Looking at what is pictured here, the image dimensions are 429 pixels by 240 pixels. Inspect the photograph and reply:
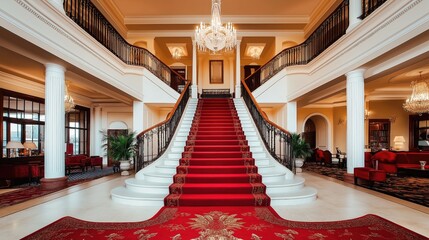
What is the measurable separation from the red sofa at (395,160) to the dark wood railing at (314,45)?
424 cm

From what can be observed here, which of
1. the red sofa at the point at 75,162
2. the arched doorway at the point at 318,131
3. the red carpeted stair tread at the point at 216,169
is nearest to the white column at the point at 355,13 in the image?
the red carpeted stair tread at the point at 216,169

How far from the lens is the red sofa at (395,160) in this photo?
8227mm

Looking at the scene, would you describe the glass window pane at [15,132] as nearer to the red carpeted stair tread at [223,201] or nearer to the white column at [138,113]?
the white column at [138,113]

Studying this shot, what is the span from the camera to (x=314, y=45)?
28.6 feet

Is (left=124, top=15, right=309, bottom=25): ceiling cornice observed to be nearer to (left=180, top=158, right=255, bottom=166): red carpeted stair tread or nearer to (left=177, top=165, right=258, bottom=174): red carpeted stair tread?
(left=180, top=158, right=255, bottom=166): red carpeted stair tread

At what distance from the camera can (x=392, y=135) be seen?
41.7ft

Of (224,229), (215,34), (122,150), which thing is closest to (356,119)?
(215,34)

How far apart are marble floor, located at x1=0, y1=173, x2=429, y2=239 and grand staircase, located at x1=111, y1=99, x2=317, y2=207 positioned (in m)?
0.29

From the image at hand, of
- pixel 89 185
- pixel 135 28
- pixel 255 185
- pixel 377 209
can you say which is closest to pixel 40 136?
pixel 89 185

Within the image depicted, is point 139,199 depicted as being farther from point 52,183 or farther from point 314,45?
point 314,45

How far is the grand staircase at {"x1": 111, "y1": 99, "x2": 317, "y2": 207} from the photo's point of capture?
4.33 meters

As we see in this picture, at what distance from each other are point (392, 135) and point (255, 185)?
38.3ft

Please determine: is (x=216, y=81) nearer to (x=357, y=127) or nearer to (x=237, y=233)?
(x=357, y=127)

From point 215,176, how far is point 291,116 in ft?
19.4
